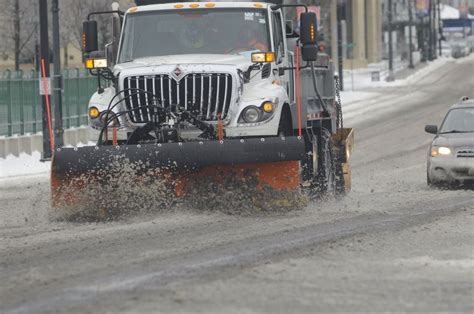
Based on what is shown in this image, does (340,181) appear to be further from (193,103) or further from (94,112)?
(94,112)

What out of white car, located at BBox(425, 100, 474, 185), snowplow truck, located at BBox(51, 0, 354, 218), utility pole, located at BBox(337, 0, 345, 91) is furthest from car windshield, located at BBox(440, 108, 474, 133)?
utility pole, located at BBox(337, 0, 345, 91)

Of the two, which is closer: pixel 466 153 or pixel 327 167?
pixel 327 167

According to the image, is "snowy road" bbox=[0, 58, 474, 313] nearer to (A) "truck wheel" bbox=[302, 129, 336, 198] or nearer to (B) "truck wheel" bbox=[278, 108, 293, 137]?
(A) "truck wheel" bbox=[302, 129, 336, 198]

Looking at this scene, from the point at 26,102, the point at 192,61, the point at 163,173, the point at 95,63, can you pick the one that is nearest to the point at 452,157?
the point at 192,61

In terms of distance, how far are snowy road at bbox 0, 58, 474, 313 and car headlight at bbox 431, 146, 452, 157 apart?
4.22ft

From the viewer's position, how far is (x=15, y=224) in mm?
13891

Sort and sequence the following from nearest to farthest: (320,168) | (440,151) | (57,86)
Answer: (320,168)
(440,151)
(57,86)

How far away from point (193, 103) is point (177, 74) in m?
0.40

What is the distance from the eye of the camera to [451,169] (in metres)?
18.2

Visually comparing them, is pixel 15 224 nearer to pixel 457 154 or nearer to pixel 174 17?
pixel 174 17

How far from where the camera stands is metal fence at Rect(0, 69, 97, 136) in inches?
1031

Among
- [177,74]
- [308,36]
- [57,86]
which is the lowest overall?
[57,86]

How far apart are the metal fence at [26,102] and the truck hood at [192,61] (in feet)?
39.7

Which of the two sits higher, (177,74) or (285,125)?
(177,74)
